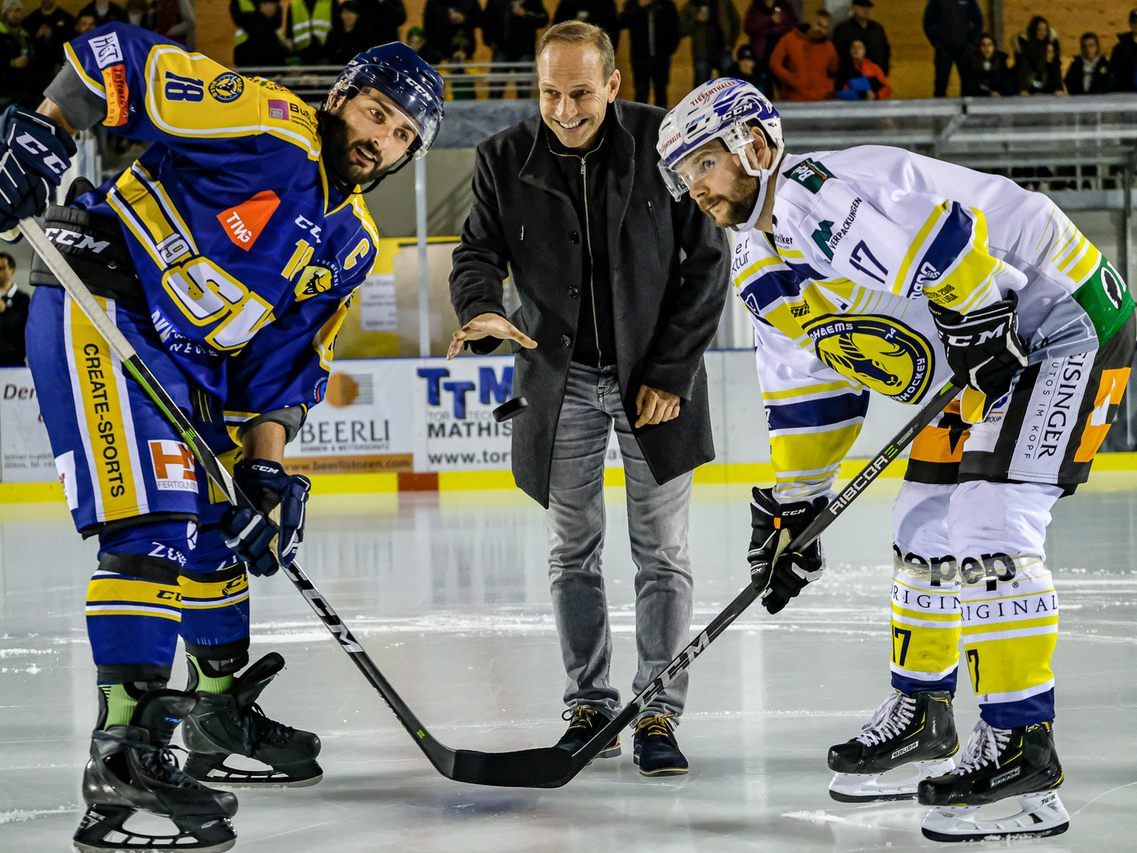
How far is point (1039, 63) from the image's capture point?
12133mm

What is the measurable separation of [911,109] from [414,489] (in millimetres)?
5762

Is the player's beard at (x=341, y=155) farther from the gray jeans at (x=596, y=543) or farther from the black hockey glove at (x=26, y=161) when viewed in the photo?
the gray jeans at (x=596, y=543)

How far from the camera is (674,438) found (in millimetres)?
2904

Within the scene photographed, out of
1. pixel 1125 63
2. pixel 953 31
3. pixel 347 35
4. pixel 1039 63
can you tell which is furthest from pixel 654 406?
pixel 1125 63

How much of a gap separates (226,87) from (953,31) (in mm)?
11116

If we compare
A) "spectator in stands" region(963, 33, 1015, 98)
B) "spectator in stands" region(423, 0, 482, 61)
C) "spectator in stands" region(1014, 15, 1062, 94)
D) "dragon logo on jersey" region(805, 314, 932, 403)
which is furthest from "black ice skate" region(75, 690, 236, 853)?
"spectator in stands" region(1014, 15, 1062, 94)

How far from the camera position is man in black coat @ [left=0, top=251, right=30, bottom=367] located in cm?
935

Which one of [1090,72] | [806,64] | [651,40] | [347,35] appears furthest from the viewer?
[1090,72]

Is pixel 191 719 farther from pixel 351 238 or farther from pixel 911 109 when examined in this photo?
pixel 911 109

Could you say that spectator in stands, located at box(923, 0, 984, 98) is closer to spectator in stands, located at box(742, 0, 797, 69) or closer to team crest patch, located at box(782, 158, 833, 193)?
spectator in stands, located at box(742, 0, 797, 69)

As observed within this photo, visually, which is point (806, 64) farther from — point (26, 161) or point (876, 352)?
point (26, 161)

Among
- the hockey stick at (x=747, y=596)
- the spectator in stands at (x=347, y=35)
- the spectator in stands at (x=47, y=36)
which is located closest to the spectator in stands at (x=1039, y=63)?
the spectator in stands at (x=347, y=35)

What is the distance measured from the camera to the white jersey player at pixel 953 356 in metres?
2.17

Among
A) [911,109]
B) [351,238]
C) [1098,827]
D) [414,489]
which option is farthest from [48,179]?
[911,109]
